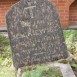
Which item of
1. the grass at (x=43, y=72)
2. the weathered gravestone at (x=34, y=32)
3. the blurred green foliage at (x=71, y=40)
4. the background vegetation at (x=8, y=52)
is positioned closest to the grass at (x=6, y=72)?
the background vegetation at (x=8, y=52)

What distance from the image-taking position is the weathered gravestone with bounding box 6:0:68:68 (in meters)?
5.10

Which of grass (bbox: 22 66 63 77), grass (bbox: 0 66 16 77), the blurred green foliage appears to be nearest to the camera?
grass (bbox: 22 66 63 77)

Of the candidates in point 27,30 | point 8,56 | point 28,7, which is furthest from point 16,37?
point 8,56

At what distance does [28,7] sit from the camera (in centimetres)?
515

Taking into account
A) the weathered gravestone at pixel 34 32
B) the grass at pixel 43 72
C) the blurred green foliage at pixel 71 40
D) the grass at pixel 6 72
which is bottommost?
the blurred green foliage at pixel 71 40

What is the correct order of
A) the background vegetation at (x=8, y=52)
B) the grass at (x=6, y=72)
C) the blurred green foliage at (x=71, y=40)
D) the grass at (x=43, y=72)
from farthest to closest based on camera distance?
the blurred green foliage at (x=71, y=40) → the background vegetation at (x=8, y=52) → the grass at (x=6, y=72) → the grass at (x=43, y=72)

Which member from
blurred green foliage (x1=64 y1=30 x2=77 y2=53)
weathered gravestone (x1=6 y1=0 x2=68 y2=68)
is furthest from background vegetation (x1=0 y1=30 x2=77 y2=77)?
weathered gravestone (x1=6 y1=0 x2=68 y2=68)

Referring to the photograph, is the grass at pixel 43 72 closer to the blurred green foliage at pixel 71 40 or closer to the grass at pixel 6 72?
the grass at pixel 6 72

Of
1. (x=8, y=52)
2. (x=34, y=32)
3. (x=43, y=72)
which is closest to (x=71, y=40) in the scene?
(x=8, y=52)

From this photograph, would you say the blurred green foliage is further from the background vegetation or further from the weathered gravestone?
the weathered gravestone

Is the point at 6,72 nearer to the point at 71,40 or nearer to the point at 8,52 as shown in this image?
the point at 8,52

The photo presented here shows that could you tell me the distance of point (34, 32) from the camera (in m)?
5.20

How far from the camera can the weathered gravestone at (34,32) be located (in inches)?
201

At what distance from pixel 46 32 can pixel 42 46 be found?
246 mm
